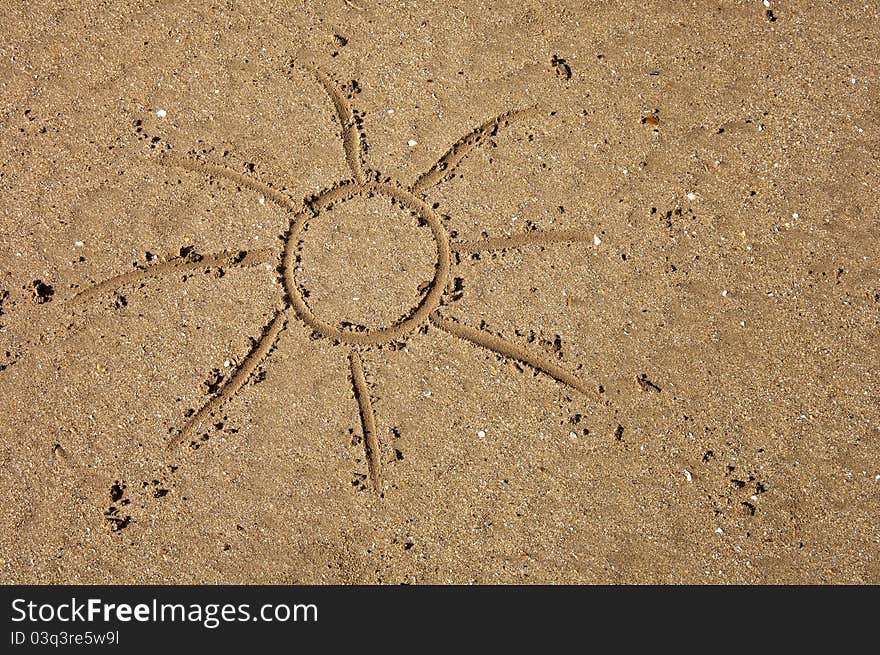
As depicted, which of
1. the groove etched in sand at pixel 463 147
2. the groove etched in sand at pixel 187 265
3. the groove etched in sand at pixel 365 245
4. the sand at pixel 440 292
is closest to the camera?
the sand at pixel 440 292

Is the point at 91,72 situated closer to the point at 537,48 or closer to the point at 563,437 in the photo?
the point at 537,48

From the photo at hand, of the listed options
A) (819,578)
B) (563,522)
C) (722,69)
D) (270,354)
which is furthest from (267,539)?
(722,69)

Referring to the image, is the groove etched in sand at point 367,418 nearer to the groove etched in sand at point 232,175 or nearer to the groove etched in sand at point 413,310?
the groove etched in sand at point 413,310

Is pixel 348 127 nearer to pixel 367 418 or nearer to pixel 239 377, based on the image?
pixel 239 377

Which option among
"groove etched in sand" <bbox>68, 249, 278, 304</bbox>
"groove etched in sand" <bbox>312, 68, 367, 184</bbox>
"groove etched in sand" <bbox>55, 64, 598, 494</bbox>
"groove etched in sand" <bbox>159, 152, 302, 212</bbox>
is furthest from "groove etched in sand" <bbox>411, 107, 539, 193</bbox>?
"groove etched in sand" <bbox>68, 249, 278, 304</bbox>

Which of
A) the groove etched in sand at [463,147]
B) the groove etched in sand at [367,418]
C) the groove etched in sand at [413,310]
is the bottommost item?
the groove etched in sand at [367,418]

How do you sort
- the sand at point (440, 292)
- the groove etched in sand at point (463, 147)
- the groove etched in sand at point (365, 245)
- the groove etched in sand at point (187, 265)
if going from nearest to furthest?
the sand at point (440, 292) → the groove etched in sand at point (365, 245) → the groove etched in sand at point (187, 265) → the groove etched in sand at point (463, 147)

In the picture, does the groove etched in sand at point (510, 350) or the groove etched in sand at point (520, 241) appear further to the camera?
the groove etched in sand at point (520, 241)

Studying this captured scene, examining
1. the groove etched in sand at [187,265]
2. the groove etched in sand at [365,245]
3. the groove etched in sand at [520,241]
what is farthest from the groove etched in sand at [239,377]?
the groove etched in sand at [520,241]

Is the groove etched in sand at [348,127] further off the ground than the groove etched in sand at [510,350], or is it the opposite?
the groove etched in sand at [348,127]
